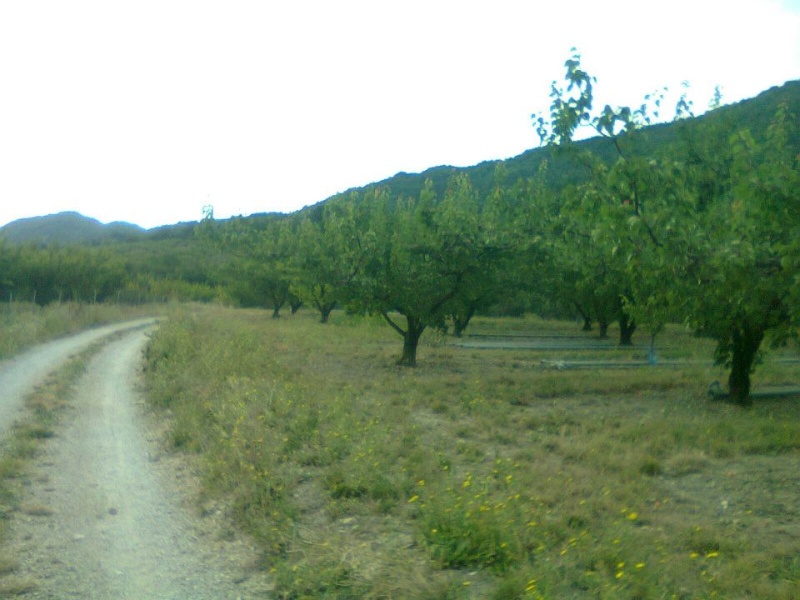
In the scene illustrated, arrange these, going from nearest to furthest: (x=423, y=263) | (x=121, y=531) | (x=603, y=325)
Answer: (x=121, y=531) → (x=423, y=263) → (x=603, y=325)

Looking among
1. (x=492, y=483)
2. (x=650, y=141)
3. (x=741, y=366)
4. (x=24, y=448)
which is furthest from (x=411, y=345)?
(x=492, y=483)

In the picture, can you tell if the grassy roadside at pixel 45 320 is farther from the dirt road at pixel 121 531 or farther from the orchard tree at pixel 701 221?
the orchard tree at pixel 701 221

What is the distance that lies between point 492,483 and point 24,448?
682 centimetres

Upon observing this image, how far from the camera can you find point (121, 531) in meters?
7.71

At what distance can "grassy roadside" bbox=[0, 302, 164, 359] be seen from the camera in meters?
24.8

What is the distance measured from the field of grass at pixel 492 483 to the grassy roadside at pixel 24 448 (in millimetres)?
1907

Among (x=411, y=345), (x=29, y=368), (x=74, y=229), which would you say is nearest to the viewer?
(x=29, y=368)

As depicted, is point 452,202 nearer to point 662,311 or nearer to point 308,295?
point 662,311

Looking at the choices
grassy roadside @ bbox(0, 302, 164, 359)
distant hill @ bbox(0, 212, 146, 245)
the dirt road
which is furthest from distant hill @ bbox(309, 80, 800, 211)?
distant hill @ bbox(0, 212, 146, 245)

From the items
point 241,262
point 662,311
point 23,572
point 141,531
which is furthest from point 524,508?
point 241,262

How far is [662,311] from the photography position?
16609mm

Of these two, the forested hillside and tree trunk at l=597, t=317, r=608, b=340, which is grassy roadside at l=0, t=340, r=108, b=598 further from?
tree trunk at l=597, t=317, r=608, b=340

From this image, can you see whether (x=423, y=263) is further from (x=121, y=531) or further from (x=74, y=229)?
(x=74, y=229)

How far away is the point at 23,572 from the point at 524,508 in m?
4.43
